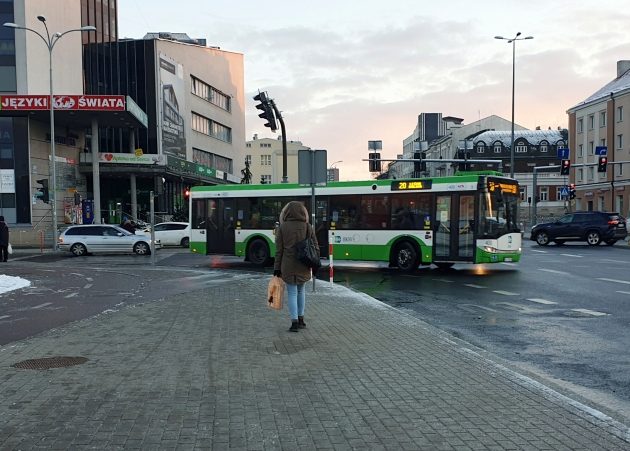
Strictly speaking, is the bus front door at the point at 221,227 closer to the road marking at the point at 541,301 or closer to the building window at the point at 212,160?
the road marking at the point at 541,301

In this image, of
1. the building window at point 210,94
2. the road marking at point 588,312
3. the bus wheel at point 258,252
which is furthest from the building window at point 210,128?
the road marking at point 588,312

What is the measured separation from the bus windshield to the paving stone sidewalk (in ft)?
31.0

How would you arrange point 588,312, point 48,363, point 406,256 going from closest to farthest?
1. point 48,363
2. point 588,312
3. point 406,256

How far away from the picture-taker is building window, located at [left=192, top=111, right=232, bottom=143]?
2514 inches

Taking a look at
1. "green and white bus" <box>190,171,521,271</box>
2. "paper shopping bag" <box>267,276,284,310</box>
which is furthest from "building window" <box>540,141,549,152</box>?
"paper shopping bag" <box>267,276,284,310</box>

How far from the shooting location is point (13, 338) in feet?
26.3

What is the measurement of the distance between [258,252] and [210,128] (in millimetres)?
50750

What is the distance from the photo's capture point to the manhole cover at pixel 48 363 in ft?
19.6

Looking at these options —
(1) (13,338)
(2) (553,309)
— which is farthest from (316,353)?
(2) (553,309)

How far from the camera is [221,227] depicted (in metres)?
20.9

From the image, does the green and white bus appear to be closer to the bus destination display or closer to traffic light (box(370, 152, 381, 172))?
the bus destination display

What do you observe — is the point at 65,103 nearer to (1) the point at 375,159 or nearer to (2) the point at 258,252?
(1) the point at 375,159

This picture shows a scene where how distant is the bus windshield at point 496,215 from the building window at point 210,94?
51.1 meters

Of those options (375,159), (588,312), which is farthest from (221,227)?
(375,159)
